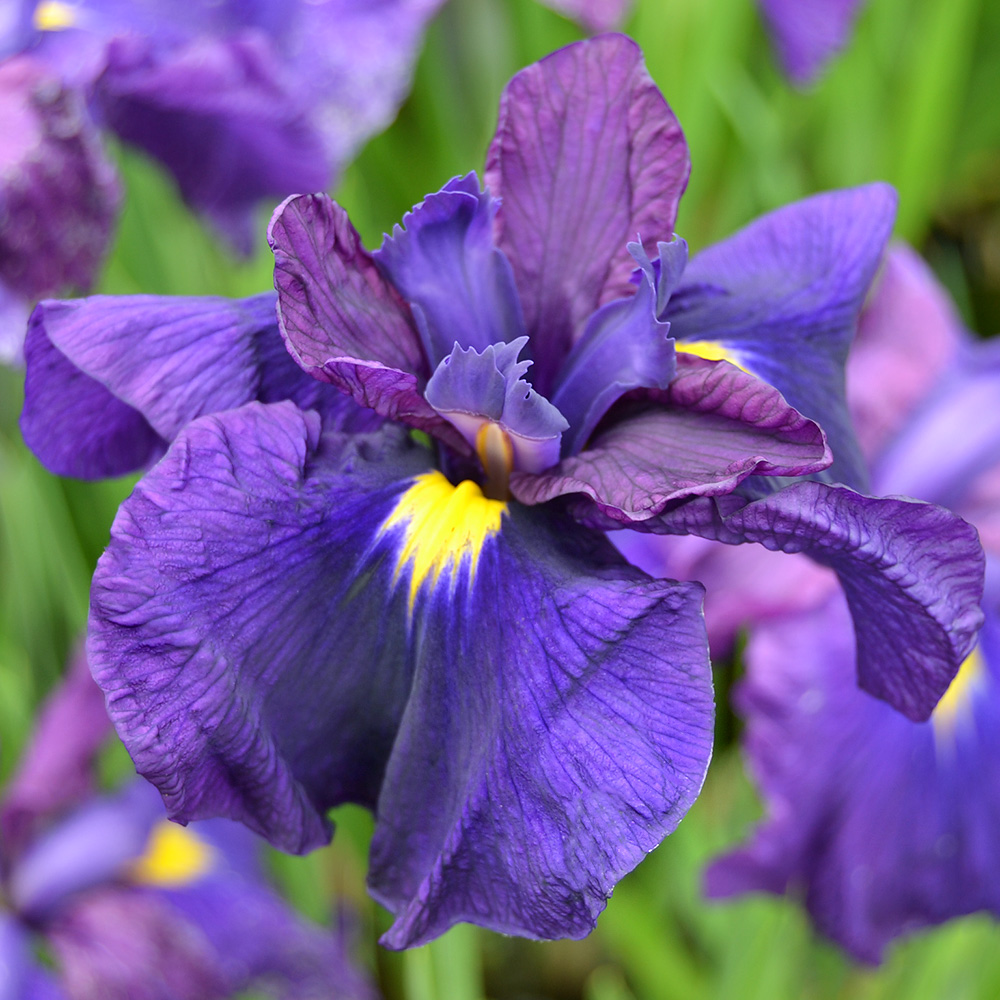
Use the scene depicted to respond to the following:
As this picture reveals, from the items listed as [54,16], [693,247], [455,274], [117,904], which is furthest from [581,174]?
[693,247]

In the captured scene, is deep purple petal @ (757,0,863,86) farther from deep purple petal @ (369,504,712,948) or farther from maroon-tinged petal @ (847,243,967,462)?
deep purple petal @ (369,504,712,948)

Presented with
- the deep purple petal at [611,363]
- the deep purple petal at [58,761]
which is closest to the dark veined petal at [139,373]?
the deep purple petal at [611,363]

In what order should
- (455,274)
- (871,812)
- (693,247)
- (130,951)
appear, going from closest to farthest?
(455,274)
(871,812)
(130,951)
(693,247)

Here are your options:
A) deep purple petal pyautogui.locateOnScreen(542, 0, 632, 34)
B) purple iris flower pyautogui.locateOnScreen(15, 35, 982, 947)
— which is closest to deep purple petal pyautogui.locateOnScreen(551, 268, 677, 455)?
purple iris flower pyautogui.locateOnScreen(15, 35, 982, 947)

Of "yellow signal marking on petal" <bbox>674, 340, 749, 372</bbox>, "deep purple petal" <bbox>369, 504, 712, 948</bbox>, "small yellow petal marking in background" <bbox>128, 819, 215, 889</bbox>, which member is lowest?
"small yellow petal marking in background" <bbox>128, 819, 215, 889</bbox>

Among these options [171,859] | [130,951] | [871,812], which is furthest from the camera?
[171,859]

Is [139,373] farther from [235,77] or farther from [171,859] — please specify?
[171,859]

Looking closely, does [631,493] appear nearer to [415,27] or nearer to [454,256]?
[454,256]
